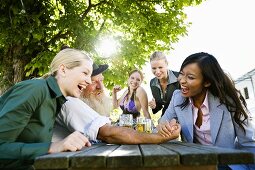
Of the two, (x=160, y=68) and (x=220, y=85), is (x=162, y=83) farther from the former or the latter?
(x=220, y=85)

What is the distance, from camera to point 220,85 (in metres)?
3.02

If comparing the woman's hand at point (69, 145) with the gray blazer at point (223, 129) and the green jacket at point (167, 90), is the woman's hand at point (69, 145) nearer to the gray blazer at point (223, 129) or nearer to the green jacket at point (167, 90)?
the gray blazer at point (223, 129)

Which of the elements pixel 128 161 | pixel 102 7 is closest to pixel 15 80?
pixel 102 7

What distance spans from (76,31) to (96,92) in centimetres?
459

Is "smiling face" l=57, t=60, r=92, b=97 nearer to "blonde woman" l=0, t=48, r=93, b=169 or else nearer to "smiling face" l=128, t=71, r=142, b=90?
"blonde woman" l=0, t=48, r=93, b=169

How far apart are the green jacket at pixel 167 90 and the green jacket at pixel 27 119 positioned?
11.2 feet

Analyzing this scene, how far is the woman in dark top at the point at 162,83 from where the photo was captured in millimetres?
5523

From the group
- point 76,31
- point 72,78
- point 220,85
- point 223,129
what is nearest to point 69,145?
point 72,78

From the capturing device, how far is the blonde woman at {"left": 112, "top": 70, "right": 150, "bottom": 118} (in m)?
6.14

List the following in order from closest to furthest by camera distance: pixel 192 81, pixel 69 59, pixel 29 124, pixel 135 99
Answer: pixel 29 124 → pixel 69 59 → pixel 192 81 → pixel 135 99

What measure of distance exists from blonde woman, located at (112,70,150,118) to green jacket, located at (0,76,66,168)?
12.8 ft

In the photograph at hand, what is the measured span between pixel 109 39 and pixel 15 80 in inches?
117

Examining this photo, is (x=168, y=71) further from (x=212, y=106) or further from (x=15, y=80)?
(x=15, y=80)

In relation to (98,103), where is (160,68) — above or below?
above
